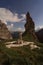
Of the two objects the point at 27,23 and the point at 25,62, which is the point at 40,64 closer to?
the point at 25,62

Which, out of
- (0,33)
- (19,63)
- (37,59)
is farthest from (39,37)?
(19,63)

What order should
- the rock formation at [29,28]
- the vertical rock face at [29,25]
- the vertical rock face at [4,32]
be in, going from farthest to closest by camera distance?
the vertical rock face at [4,32] < the vertical rock face at [29,25] < the rock formation at [29,28]

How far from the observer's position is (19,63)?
34.1 m

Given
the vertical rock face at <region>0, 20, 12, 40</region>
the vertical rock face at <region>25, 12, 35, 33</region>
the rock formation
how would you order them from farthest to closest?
1. the vertical rock face at <region>0, 20, 12, 40</region>
2. the vertical rock face at <region>25, 12, 35, 33</region>
3. the rock formation

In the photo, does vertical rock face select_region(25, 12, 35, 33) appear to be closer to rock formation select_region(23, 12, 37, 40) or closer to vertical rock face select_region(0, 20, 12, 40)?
rock formation select_region(23, 12, 37, 40)

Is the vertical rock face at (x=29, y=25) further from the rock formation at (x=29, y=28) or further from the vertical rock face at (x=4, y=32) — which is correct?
the vertical rock face at (x=4, y=32)

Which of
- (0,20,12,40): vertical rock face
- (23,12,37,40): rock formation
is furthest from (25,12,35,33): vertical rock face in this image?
(0,20,12,40): vertical rock face

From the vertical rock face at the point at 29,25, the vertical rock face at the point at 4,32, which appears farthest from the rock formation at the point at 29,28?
the vertical rock face at the point at 4,32

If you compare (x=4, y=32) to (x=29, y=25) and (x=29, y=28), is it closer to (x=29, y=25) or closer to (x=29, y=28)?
(x=29, y=25)

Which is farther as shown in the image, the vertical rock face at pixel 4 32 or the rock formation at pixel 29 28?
the vertical rock face at pixel 4 32

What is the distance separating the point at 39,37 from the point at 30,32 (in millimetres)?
13112

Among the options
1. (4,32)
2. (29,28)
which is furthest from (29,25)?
(4,32)

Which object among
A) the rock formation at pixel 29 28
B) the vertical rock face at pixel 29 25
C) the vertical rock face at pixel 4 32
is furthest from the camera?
the vertical rock face at pixel 4 32

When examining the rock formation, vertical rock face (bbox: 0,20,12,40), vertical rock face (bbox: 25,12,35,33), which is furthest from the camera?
vertical rock face (bbox: 0,20,12,40)
